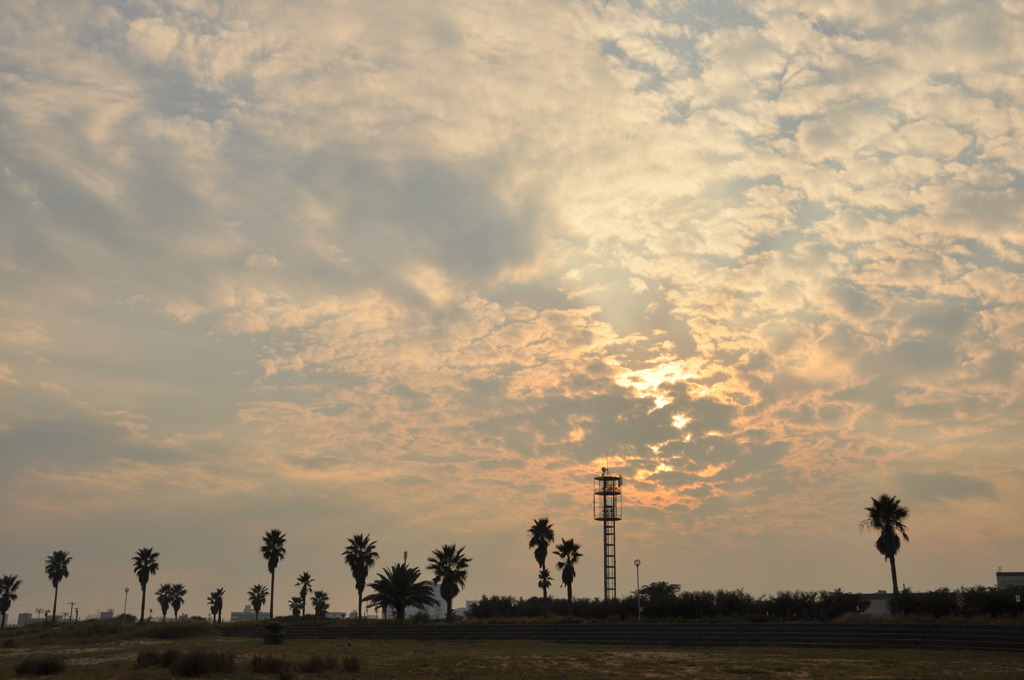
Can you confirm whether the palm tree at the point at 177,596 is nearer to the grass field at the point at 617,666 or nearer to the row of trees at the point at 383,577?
the row of trees at the point at 383,577

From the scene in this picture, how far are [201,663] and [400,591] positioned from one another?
193ft

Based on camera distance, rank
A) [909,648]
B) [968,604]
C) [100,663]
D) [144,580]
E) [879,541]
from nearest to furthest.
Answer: [100,663], [909,648], [968,604], [879,541], [144,580]

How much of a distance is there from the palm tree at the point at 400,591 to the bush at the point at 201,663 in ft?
187

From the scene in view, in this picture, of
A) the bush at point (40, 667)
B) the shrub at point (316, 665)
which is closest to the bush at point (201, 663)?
the shrub at point (316, 665)

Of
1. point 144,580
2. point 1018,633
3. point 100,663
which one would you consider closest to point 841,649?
point 1018,633

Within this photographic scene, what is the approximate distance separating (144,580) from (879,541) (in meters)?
101

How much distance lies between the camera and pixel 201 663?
98.6ft

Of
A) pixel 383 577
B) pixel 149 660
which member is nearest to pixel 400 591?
pixel 383 577

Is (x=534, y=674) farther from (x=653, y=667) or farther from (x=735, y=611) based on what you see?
(x=735, y=611)

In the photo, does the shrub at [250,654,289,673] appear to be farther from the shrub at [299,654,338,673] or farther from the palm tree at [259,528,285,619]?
the palm tree at [259,528,285,619]

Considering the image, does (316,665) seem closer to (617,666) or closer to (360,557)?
(617,666)

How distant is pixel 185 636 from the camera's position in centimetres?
6869

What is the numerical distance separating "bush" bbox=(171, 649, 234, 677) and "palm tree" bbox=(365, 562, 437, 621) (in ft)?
187

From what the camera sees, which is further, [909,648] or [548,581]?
[548,581]
